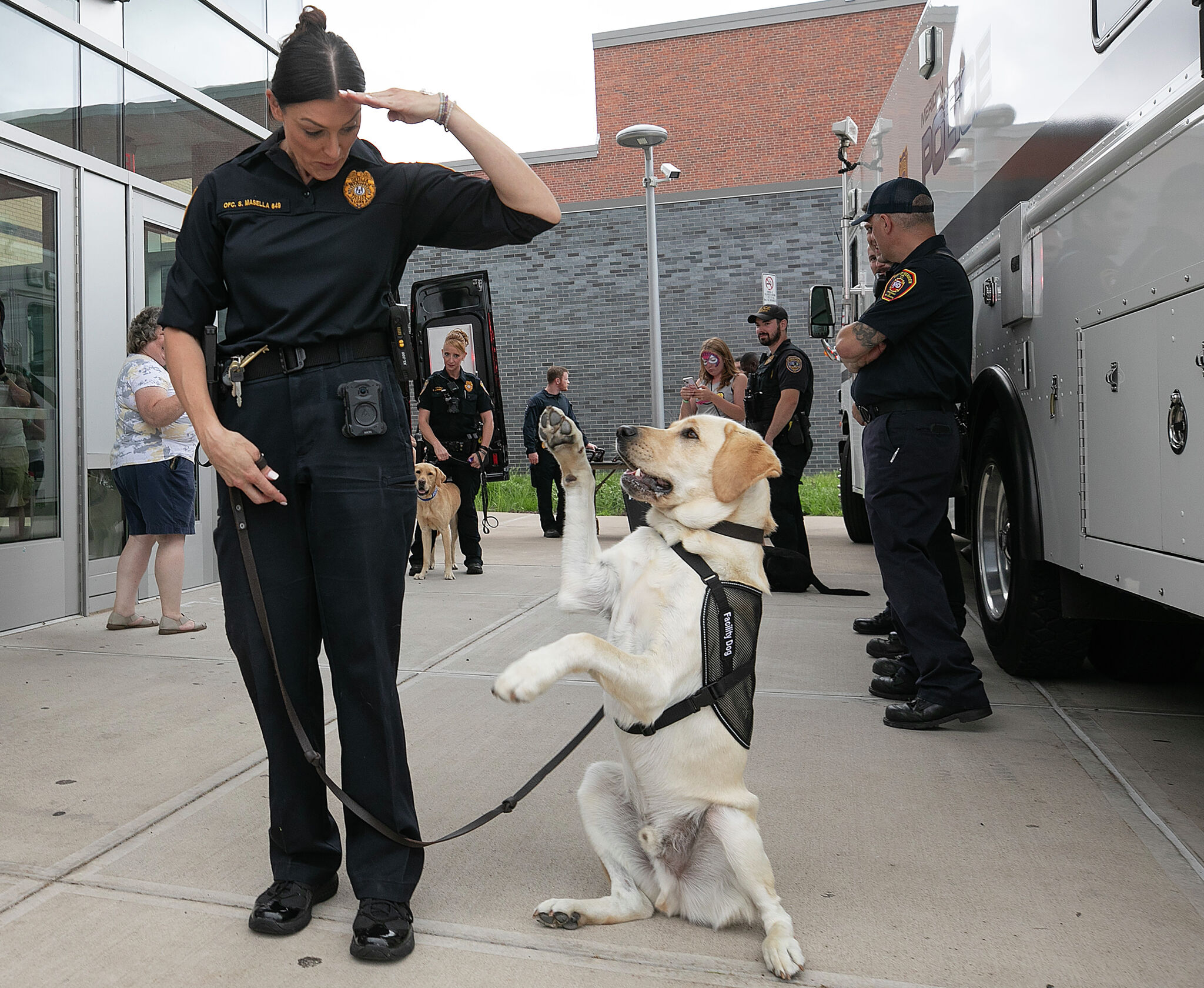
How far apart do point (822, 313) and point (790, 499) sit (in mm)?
2208

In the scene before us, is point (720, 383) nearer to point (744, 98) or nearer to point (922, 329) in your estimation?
point (922, 329)

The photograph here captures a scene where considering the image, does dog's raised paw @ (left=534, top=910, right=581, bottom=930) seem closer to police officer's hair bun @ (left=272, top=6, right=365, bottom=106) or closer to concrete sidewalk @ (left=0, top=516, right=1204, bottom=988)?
concrete sidewalk @ (left=0, top=516, right=1204, bottom=988)

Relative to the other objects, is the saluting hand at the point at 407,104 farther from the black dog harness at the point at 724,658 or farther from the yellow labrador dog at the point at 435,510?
the yellow labrador dog at the point at 435,510

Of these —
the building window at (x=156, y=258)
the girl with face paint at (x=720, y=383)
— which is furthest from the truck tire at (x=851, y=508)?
the building window at (x=156, y=258)

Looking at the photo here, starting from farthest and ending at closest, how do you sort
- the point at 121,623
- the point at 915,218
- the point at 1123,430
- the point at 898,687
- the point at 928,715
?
the point at 121,623 → the point at 898,687 → the point at 915,218 → the point at 928,715 → the point at 1123,430

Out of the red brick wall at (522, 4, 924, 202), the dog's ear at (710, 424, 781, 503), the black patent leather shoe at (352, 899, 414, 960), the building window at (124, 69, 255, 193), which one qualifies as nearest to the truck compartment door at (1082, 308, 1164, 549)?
the dog's ear at (710, 424, 781, 503)

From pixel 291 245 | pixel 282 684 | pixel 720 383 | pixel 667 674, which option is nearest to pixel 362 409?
pixel 291 245

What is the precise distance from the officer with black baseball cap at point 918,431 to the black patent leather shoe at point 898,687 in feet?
0.76

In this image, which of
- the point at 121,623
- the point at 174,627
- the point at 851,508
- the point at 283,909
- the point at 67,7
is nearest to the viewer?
the point at 283,909

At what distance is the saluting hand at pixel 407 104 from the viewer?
79.9 inches

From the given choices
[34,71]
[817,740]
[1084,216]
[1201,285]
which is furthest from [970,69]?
[34,71]

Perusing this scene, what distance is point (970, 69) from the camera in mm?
4531

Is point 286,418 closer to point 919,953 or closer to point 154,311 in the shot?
point 919,953

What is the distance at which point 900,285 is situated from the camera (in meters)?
3.69
